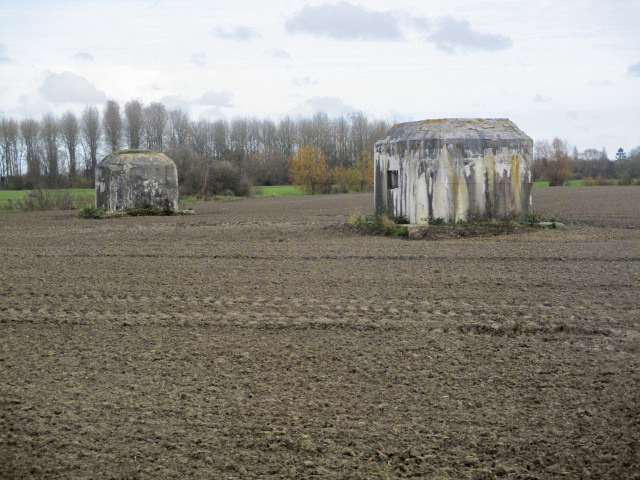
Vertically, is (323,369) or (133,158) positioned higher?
(133,158)

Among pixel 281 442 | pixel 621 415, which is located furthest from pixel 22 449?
pixel 621 415

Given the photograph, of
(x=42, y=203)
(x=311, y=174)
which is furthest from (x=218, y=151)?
(x=42, y=203)

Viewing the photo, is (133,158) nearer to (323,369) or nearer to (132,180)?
(132,180)

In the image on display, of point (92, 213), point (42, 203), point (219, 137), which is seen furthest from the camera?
point (219, 137)

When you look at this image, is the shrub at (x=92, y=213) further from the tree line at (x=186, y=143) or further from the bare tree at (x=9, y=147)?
the bare tree at (x=9, y=147)

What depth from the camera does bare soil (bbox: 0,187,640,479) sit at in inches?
171

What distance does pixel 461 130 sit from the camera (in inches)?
621

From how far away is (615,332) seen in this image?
7.02 metres

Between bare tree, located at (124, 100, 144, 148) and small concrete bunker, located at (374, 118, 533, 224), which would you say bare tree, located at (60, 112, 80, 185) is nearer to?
bare tree, located at (124, 100, 144, 148)

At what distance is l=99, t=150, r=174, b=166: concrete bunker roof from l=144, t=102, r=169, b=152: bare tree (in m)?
38.4

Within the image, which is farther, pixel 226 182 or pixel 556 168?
pixel 556 168

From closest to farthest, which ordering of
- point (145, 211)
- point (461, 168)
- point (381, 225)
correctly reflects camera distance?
point (461, 168) < point (381, 225) < point (145, 211)

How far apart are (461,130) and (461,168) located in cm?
87

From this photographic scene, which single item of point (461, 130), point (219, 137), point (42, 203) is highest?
point (219, 137)
